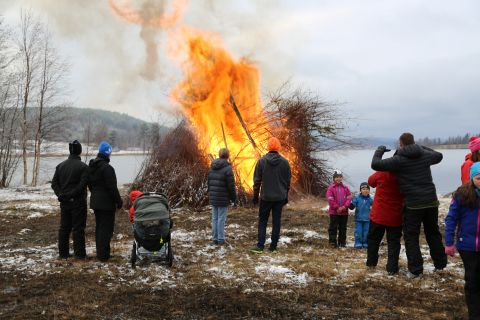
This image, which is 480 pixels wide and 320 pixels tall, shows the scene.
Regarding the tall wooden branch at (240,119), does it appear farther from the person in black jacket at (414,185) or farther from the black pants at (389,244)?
the person in black jacket at (414,185)

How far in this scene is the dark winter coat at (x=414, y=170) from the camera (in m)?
6.07

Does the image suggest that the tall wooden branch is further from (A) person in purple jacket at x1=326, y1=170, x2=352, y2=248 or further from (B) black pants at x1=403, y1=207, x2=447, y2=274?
(B) black pants at x1=403, y1=207, x2=447, y2=274

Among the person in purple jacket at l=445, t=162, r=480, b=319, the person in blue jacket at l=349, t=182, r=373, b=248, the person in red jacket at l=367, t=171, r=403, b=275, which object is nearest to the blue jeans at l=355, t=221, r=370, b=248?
the person in blue jacket at l=349, t=182, r=373, b=248

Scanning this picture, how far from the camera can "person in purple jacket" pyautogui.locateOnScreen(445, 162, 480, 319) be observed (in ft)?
14.1

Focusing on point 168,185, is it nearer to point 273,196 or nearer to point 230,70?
point 230,70

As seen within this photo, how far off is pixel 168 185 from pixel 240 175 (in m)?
2.53

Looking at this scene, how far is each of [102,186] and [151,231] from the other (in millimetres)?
1230

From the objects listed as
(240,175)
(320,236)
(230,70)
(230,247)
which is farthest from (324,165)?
(230,247)

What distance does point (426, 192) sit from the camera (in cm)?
607

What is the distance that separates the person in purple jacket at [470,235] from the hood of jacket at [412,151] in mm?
1620

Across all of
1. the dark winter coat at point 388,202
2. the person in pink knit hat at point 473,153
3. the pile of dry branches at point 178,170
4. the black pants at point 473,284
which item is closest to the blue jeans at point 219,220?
the dark winter coat at point 388,202

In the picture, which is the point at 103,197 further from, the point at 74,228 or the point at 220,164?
the point at 220,164

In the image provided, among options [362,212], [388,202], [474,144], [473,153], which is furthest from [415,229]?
[362,212]

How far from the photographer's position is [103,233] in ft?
23.4
